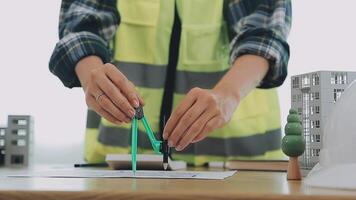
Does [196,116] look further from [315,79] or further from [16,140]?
[16,140]

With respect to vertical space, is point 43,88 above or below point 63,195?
above

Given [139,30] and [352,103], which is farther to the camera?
[139,30]

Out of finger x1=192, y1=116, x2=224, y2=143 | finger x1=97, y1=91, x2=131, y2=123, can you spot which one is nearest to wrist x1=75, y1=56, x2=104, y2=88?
finger x1=97, y1=91, x2=131, y2=123

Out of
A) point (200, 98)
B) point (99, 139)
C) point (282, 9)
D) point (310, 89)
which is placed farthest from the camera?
point (99, 139)

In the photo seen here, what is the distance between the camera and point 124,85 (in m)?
0.86

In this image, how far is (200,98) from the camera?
0.96 meters

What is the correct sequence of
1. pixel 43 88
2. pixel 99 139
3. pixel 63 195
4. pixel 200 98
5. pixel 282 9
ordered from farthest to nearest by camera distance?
pixel 43 88 → pixel 99 139 → pixel 282 9 → pixel 200 98 → pixel 63 195

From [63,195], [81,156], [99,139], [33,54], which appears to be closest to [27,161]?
[99,139]

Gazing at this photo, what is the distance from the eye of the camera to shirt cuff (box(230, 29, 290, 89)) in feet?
3.90

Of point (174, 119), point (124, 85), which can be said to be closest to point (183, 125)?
point (174, 119)

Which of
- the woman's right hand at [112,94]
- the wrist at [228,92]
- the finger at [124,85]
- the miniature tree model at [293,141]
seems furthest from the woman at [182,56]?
the miniature tree model at [293,141]

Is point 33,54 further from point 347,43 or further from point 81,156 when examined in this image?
point 347,43

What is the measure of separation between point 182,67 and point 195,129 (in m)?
0.49

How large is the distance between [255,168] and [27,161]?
0.68m
